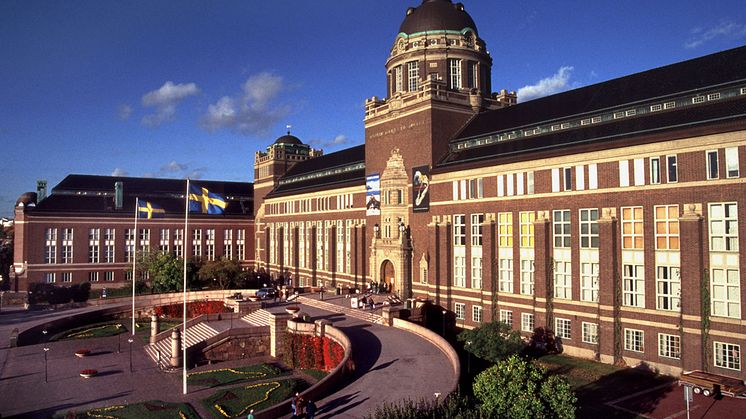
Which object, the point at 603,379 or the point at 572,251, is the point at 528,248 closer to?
the point at 572,251

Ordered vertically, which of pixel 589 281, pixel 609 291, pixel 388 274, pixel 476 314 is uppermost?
pixel 589 281

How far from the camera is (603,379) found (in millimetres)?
32719

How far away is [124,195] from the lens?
93.7 meters

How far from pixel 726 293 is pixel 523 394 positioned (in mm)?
16724

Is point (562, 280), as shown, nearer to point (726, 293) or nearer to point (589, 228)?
point (589, 228)

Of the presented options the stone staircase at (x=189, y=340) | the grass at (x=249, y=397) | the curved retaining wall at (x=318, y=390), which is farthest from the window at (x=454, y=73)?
the grass at (x=249, y=397)

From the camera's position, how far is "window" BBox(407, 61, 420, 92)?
57719mm

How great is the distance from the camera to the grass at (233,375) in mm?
35562

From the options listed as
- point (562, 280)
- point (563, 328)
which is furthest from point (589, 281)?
point (563, 328)

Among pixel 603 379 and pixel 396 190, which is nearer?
pixel 603 379

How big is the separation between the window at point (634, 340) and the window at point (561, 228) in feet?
23.1

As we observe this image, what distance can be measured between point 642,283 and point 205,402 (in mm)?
26929

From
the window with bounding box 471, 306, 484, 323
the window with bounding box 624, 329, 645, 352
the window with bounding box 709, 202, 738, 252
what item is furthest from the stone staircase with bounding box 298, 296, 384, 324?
the window with bounding box 709, 202, 738, 252

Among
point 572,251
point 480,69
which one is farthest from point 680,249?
point 480,69
